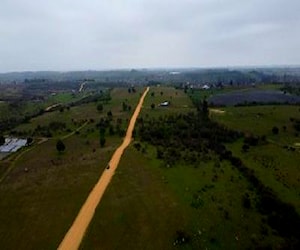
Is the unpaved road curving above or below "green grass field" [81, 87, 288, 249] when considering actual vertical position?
above

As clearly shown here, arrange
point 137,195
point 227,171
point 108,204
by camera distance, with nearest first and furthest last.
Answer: point 108,204
point 137,195
point 227,171

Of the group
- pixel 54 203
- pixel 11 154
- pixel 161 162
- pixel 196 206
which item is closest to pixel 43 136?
pixel 11 154

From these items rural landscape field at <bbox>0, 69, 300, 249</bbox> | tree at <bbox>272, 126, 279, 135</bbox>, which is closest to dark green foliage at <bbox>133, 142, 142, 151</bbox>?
rural landscape field at <bbox>0, 69, 300, 249</bbox>

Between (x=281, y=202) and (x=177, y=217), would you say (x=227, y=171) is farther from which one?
(x=177, y=217)

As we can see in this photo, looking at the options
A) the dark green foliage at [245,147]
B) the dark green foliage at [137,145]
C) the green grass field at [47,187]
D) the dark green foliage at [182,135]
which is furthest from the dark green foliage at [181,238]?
the dark green foliage at [245,147]

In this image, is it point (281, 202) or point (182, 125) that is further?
point (182, 125)

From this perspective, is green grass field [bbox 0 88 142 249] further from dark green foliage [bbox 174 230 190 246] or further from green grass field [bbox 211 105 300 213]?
green grass field [bbox 211 105 300 213]

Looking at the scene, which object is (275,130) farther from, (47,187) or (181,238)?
(181,238)

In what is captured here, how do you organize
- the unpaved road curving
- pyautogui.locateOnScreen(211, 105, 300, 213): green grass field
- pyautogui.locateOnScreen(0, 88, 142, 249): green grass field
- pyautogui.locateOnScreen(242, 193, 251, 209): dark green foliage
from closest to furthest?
the unpaved road curving < pyautogui.locateOnScreen(0, 88, 142, 249): green grass field < pyautogui.locateOnScreen(242, 193, 251, 209): dark green foliage < pyautogui.locateOnScreen(211, 105, 300, 213): green grass field

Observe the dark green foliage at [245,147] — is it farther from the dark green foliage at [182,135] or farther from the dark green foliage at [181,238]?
the dark green foliage at [181,238]
